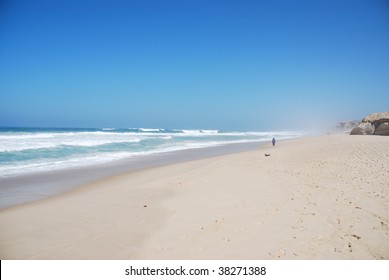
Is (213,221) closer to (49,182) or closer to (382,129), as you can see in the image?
(49,182)

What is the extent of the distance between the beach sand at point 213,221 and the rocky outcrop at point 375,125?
23.0 metres

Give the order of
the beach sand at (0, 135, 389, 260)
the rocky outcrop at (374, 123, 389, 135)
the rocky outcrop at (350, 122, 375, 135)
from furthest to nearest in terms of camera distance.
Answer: the rocky outcrop at (350, 122, 375, 135) < the rocky outcrop at (374, 123, 389, 135) < the beach sand at (0, 135, 389, 260)

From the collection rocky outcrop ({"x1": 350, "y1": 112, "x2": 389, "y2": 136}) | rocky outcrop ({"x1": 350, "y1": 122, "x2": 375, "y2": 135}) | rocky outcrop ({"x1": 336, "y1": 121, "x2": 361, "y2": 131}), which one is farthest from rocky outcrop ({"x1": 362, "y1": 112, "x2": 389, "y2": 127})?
rocky outcrop ({"x1": 336, "y1": 121, "x2": 361, "y2": 131})

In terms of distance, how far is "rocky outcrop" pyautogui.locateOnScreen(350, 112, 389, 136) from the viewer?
2716cm

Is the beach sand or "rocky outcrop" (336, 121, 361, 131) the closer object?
the beach sand

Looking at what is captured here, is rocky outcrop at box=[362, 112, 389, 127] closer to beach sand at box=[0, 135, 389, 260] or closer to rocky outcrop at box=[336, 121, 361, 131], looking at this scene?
beach sand at box=[0, 135, 389, 260]

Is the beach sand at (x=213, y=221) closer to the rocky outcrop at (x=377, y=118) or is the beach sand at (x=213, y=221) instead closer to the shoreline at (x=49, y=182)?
the shoreline at (x=49, y=182)

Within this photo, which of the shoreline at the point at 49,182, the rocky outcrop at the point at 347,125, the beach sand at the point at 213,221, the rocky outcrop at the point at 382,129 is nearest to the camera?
the beach sand at the point at 213,221

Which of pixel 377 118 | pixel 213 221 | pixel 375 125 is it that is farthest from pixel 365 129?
pixel 213 221

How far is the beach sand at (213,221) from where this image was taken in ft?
13.1

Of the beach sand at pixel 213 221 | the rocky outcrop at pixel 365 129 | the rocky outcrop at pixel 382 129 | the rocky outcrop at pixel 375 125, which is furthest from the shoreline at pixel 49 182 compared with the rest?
the rocky outcrop at pixel 365 129

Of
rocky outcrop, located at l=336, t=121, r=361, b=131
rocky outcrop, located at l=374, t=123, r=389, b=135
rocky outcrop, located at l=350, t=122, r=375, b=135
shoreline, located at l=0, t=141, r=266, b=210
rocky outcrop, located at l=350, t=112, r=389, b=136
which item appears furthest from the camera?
rocky outcrop, located at l=336, t=121, r=361, b=131

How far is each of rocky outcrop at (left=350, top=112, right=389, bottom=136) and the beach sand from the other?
75.6 ft
